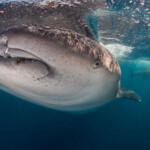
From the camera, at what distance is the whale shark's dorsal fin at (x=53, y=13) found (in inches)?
226

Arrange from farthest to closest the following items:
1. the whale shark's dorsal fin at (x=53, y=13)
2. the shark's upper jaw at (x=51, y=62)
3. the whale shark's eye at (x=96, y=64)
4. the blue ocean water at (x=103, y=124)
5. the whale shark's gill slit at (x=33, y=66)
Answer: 1. the blue ocean water at (x=103, y=124)
2. the whale shark's dorsal fin at (x=53, y=13)
3. the whale shark's eye at (x=96, y=64)
4. the whale shark's gill slit at (x=33, y=66)
5. the shark's upper jaw at (x=51, y=62)

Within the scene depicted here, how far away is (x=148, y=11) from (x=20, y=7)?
6.05m

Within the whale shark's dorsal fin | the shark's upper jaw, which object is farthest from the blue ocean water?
the shark's upper jaw

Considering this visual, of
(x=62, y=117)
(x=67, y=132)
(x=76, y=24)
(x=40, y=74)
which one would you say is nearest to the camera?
(x=40, y=74)

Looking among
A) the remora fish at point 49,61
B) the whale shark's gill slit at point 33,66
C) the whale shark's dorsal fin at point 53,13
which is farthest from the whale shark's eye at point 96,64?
the whale shark's dorsal fin at point 53,13

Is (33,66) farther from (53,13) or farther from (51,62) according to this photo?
(53,13)

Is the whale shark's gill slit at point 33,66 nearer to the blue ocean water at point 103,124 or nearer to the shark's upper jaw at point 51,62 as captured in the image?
the shark's upper jaw at point 51,62

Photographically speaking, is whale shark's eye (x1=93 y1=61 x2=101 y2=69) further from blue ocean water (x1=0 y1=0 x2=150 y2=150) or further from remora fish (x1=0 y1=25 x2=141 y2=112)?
blue ocean water (x1=0 y1=0 x2=150 y2=150)

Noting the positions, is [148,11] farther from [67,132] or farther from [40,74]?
[67,132]

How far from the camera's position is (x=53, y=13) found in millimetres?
→ 6566

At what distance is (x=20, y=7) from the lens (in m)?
6.14

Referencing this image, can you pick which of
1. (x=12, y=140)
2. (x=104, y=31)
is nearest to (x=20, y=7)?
(x=104, y=31)

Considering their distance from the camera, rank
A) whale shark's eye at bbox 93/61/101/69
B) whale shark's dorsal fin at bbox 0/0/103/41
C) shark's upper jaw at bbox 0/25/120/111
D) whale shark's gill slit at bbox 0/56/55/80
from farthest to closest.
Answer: whale shark's dorsal fin at bbox 0/0/103/41
whale shark's eye at bbox 93/61/101/69
whale shark's gill slit at bbox 0/56/55/80
shark's upper jaw at bbox 0/25/120/111

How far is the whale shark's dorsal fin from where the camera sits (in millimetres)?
5746
